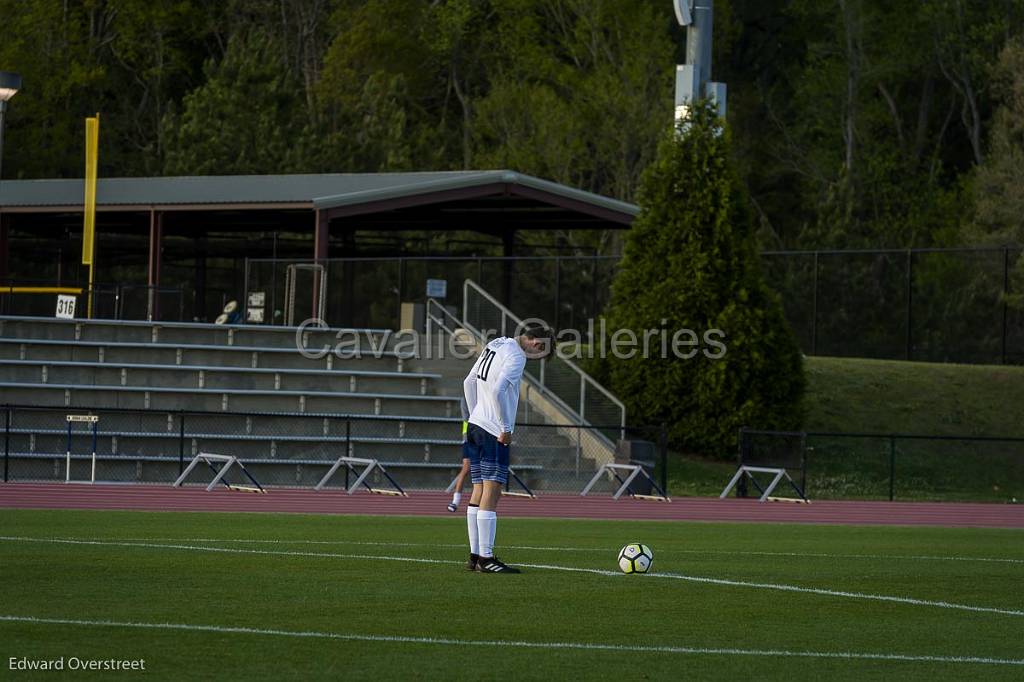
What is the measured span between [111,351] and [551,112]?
1122 inches

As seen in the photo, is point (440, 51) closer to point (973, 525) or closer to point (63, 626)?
point (973, 525)

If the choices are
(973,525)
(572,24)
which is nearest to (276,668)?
(973,525)

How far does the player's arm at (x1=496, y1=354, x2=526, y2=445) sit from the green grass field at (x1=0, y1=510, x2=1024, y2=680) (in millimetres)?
1217

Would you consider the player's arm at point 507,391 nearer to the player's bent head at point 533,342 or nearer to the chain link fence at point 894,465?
the player's bent head at point 533,342

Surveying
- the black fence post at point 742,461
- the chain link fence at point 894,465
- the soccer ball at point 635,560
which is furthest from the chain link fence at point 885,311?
the soccer ball at point 635,560

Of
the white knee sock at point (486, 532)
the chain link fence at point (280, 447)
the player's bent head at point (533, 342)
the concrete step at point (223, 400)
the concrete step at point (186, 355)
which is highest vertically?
the player's bent head at point (533, 342)

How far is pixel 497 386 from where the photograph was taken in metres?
13.2

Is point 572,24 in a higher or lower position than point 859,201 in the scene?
higher

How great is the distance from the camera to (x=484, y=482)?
13.3m

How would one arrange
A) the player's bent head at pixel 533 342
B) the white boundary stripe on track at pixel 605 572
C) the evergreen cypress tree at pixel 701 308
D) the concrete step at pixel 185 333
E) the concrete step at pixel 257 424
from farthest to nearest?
the concrete step at pixel 185 333 → the evergreen cypress tree at pixel 701 308 → the concrete step at pixel 257 424 → the player's bent head at pixel 533 342 → the white boundary stripe on track at pixel 605 572

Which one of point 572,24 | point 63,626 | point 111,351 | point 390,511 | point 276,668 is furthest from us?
point 572,24

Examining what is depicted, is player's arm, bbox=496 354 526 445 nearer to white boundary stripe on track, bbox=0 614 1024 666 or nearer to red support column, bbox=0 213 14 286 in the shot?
white boundary stripe on track, bbox=0 614 1024 666

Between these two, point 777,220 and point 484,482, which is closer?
point 484,482

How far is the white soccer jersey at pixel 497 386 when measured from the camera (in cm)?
1325
